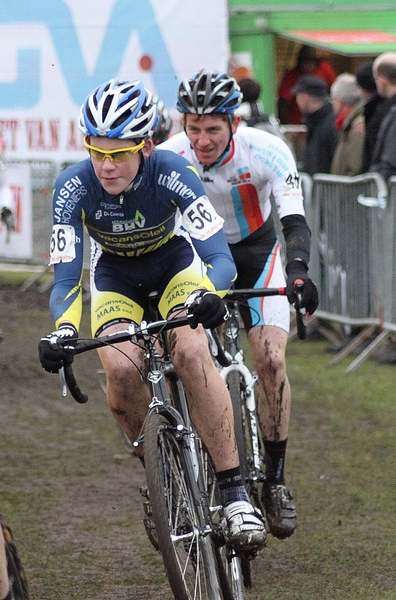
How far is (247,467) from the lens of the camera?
5.68 metres

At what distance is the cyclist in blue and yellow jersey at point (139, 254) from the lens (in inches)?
188

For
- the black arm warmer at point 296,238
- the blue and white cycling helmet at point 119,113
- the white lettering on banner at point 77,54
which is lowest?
the black arm warmer at point 296,238

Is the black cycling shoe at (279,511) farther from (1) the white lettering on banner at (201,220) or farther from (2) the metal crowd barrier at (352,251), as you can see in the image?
(2) the metal crowd barrier at (352,251)

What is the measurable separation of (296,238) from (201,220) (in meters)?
0.94

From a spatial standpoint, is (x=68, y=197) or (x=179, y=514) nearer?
(x=179, y=514)

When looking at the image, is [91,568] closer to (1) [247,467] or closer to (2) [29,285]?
(1) [247,467]

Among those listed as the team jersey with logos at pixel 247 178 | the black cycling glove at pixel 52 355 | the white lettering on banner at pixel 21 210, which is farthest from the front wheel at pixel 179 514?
the white lettering on banner at pixel 21 210

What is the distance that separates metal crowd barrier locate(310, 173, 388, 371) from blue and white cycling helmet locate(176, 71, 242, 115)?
13.7ft

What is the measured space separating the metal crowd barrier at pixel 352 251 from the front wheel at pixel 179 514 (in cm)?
556

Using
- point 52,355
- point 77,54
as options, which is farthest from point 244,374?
point 77,54

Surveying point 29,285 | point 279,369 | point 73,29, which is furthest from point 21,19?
point 279,369

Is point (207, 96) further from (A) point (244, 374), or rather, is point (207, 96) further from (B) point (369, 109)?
(B) point (369, 109)

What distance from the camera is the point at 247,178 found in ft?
20.0

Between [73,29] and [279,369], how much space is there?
9.59 m
